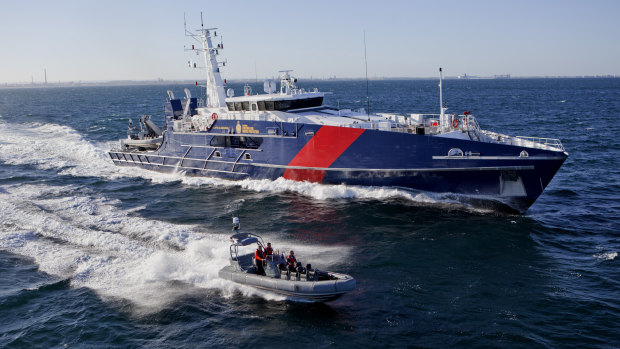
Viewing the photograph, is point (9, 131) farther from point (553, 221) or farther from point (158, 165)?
point (553, 221)

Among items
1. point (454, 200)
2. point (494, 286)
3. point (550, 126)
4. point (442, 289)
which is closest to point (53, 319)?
point (442, 289)

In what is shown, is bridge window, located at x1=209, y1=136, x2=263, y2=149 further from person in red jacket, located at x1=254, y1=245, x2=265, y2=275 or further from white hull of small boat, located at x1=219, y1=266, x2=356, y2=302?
white hull of small boat, located at x1=219, y1=266, x2=356, y2=302

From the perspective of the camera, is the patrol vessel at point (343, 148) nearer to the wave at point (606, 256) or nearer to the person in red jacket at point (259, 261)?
the wave at point (606, 256)

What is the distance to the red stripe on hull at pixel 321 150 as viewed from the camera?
2131 centimetres

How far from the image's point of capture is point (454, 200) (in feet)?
67.1

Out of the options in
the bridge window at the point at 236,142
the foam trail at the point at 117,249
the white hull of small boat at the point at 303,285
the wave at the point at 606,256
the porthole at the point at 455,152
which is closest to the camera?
the white hull of small boat at the point at 303,285

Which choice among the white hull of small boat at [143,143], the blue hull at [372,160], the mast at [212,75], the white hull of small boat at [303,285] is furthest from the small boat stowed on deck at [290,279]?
the white hull of small boat at [143,143]

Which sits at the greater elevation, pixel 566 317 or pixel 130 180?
pixel 130 180

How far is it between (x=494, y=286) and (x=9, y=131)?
48279 mm

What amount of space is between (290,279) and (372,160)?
949 cm

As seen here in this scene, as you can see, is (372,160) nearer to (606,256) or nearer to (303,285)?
(606,256)

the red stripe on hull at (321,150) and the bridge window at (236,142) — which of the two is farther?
the bridge window at (236,142)

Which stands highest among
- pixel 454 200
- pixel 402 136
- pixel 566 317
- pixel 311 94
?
pixel 311 94

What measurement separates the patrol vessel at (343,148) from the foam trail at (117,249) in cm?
581
